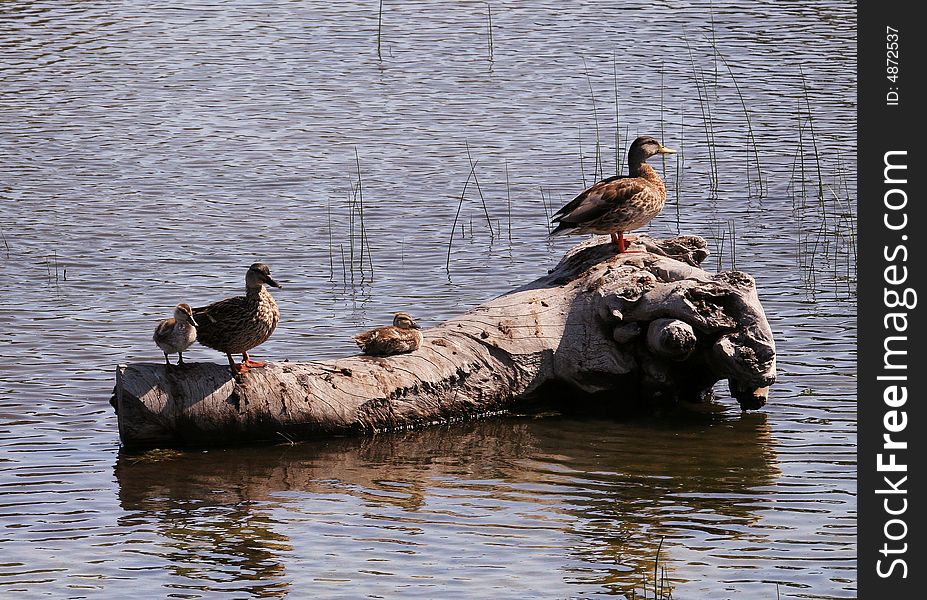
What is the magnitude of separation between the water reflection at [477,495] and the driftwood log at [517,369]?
19cm

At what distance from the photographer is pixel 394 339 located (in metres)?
10.9

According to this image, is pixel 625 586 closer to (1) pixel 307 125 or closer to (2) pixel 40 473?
(2) pixel 40 473

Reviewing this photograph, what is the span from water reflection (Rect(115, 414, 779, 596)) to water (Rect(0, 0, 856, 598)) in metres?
0.03

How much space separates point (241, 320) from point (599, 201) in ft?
9.94

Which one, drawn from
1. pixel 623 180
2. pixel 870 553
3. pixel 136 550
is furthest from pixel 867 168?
pixel 136 550

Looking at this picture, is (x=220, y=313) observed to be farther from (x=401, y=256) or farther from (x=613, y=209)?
(x=401, y=256)

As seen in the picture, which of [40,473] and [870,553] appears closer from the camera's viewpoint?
[870,553]

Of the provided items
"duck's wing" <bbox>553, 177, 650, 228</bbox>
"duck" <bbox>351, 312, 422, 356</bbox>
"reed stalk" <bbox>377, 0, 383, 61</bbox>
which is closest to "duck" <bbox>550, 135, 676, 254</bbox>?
"duck's wing" <bbox>553, 177, 650, 228</bbox>

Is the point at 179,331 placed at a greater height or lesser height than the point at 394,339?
greater

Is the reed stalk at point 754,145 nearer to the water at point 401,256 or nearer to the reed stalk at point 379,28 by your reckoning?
the water at point 401,256

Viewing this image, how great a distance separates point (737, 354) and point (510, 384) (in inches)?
64.3

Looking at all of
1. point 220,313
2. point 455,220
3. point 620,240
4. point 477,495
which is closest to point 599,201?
point 620,240

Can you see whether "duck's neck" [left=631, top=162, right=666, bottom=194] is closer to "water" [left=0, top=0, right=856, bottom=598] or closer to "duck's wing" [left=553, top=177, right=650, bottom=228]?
"duck's wing" [left=553, top=177, right=650, bottom=228]

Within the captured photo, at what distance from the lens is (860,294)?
29.1 ft
